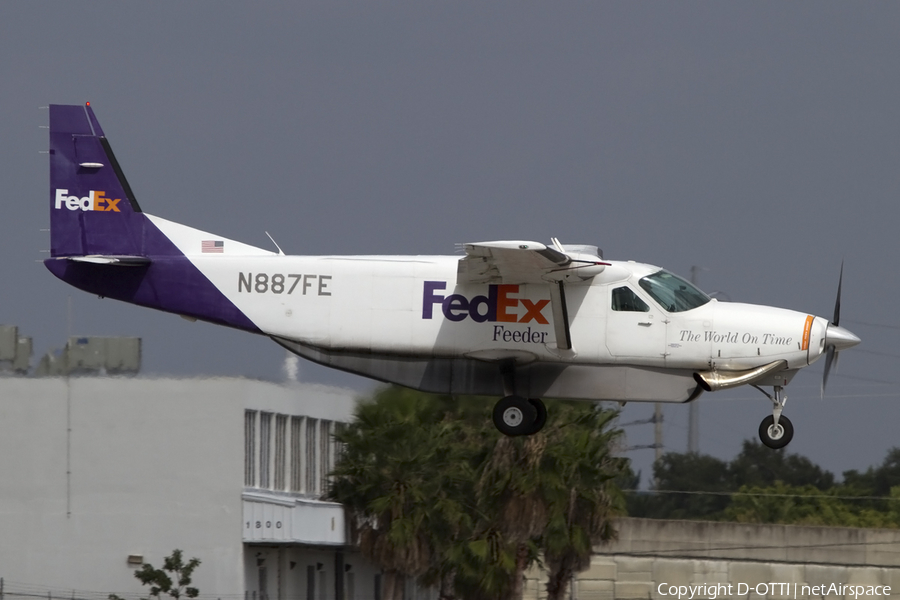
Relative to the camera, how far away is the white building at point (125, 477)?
33719mm

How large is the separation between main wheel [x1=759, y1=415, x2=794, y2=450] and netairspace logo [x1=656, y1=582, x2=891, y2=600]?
23462 millimetres

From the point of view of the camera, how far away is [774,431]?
21594mm

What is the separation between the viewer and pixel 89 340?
3384 centimetres

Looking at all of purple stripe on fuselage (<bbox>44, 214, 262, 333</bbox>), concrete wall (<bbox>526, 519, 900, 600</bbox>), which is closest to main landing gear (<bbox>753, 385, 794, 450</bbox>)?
purple stripe on fuselage (<bbox>44, 214, 262, 333</bbox>)

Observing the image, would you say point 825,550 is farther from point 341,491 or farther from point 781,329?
point 781,329

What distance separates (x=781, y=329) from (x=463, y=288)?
471 cm

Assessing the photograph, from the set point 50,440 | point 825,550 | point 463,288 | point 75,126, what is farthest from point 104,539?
point 825,550

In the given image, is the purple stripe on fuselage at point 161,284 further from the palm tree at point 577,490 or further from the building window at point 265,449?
the building window at point 265,449

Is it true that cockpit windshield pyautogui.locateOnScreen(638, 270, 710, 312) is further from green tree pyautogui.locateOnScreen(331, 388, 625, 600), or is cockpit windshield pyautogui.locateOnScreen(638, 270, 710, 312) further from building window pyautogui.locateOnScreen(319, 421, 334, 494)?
building window pyautogui.locateOnScreen(319, 421, 334, 494)

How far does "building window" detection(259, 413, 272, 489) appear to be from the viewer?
3553cm

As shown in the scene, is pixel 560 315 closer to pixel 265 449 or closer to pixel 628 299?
pixel 628 299

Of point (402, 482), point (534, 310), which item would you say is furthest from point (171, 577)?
point (534, 310)

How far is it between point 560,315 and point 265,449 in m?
17.1

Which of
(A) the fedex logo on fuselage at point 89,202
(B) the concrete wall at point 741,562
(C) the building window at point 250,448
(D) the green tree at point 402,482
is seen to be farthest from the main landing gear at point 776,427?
(B) the concrete wall at point 741,562
